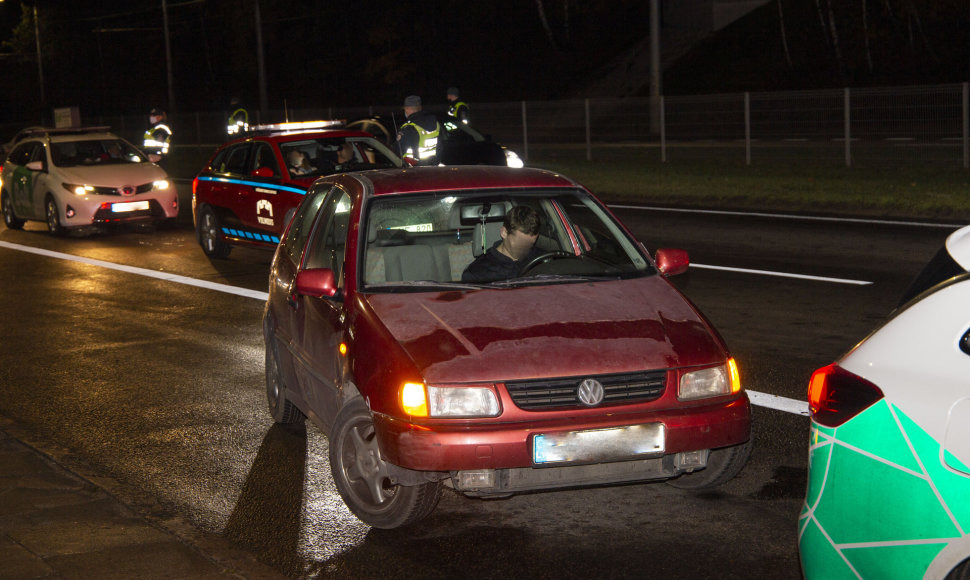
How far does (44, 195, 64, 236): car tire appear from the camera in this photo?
18188 mm

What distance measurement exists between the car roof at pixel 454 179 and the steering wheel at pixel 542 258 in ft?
1.35

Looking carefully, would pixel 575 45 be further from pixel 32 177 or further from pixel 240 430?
pixel 240 430

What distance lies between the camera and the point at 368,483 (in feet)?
17.7

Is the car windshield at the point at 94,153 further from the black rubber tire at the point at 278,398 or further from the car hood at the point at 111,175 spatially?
the black rubber tire at the point at 278,398

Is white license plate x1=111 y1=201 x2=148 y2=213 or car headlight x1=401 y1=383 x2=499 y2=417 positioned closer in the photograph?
car headlight x1=401 y1=383 x2=499 y2=417

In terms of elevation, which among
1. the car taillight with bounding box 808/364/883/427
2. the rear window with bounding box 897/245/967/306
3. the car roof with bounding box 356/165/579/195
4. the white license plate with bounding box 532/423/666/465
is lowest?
the white license plate with bounding box 532/423/666/465

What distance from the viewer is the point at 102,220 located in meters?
17.8

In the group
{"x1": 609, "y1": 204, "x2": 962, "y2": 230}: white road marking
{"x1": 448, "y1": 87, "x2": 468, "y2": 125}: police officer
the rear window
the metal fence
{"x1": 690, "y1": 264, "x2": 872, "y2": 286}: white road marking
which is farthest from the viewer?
the metal fence

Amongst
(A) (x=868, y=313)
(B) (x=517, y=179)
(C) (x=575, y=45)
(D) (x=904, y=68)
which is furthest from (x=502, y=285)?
(C) (x=575, y=45)

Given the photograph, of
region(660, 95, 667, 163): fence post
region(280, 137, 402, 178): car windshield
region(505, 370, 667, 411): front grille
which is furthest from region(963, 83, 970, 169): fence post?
region(505, 370, 667, 411): front grille

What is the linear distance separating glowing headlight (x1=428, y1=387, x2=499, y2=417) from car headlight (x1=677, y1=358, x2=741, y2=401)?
791mm

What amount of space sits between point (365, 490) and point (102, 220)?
13.4m

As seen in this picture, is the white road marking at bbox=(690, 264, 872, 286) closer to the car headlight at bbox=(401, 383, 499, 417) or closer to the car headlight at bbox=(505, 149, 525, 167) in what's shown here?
the car headlight at bbox=(505, 149, 525, 167)

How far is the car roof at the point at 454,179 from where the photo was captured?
6.42 m
